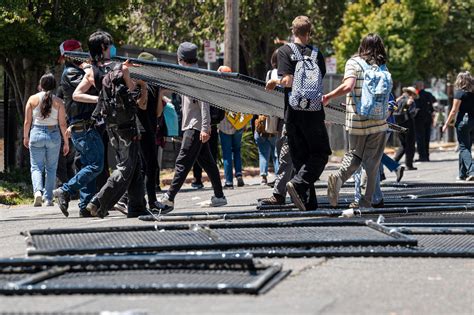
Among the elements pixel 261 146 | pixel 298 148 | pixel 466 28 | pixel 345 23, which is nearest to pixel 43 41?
pixel 261 146

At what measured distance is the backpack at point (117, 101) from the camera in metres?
11.7

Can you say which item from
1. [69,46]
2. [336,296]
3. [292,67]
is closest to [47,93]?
[69,46]

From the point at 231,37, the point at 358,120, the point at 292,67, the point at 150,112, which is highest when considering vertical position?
the point at 231,37

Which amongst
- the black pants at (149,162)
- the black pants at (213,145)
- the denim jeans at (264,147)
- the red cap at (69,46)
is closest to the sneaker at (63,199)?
the black pants at (149,162)

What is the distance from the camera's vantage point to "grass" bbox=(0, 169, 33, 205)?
16828mm

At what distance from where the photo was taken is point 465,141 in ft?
64.4

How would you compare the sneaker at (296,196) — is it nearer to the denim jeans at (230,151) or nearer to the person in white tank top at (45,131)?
the person in white tank top at (45,131)

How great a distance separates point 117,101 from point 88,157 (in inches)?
50.1

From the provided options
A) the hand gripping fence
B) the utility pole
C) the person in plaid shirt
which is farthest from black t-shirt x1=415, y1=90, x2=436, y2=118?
the person in plaid shirt

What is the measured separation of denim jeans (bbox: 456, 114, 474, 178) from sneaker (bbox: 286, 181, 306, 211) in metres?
8.00

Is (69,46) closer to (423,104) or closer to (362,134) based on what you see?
(362,134)

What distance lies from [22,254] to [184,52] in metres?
4.05

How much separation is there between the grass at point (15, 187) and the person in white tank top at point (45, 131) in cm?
132

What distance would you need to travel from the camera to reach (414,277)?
7.99m
